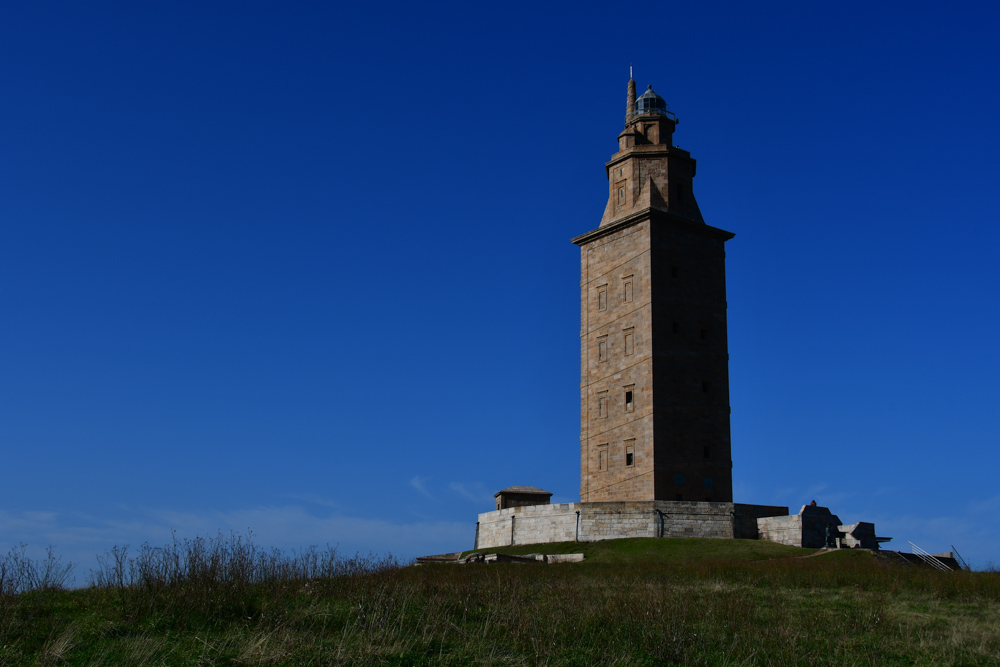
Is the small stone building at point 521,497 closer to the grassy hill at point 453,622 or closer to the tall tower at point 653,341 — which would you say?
the tall tower at point 653,341

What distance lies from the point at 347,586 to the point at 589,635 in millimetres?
5338

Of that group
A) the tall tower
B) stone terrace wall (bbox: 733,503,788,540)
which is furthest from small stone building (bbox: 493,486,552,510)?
stone terrace wall (bbox: 733,503,788,540)

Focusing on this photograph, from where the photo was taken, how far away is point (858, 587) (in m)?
22.2

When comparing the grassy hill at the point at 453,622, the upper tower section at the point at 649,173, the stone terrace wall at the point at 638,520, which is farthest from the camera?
the upper tower section at the point at 649,173

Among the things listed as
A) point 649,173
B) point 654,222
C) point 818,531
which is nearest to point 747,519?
point 818,531

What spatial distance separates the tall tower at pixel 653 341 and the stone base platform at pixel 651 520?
2.34 meters

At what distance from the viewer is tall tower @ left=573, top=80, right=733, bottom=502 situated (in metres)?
→ 39.8

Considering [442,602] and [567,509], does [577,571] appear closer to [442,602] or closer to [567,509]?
[442,602]

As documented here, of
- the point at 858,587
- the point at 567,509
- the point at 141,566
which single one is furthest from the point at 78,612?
the point at 567,509

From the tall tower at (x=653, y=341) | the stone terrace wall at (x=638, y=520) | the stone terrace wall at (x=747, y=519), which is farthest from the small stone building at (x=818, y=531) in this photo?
the tall tower at (x=653, y=341)

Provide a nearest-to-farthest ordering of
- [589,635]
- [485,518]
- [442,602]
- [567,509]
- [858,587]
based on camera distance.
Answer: [589,635]
[442,602]
[858,587]
[567,509]
[485,518]

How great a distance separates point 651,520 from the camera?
36281 millimetres

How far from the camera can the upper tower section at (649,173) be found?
1716 inches

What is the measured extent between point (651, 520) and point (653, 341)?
26.5 ft
